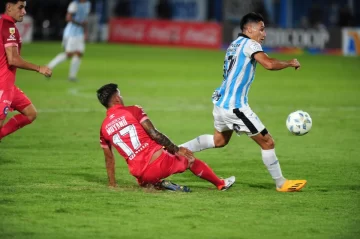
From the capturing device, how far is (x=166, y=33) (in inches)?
1687

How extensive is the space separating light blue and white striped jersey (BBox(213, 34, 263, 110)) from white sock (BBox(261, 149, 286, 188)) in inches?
24.3

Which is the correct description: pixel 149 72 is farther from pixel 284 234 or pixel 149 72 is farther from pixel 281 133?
pixel 284 234

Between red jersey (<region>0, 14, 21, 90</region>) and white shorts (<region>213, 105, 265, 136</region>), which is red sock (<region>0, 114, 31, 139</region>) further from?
white shorts (<region>213, 105, 265, 136</region>)

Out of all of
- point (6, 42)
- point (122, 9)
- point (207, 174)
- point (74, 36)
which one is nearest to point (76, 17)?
point (74, 36)

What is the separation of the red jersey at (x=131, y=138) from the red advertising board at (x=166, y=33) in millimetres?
30513

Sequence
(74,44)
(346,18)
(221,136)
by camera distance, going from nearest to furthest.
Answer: (221,136)
(74,44)
(346,18)

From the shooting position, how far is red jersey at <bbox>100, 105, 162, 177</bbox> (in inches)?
359

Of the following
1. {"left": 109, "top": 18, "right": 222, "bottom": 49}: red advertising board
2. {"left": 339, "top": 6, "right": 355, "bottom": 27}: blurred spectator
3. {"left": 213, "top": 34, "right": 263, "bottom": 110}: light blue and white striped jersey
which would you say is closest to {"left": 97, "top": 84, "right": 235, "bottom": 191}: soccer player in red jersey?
{"left": 213, "top": 34, "right": 263, "bottom": 110}: light blue and white striped jersey

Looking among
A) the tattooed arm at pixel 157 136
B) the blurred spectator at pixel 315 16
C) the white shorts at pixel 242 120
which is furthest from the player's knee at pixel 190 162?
the blurred spectator at pixel 315 16

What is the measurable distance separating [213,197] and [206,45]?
3211cm

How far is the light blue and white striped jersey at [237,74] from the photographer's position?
9531mm

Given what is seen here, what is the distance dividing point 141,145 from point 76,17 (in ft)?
50.7

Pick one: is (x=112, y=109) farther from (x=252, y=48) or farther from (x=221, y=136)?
(x=252, y=48)

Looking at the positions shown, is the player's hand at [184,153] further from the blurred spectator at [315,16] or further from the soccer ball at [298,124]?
the blurred spectator at [315,16]
